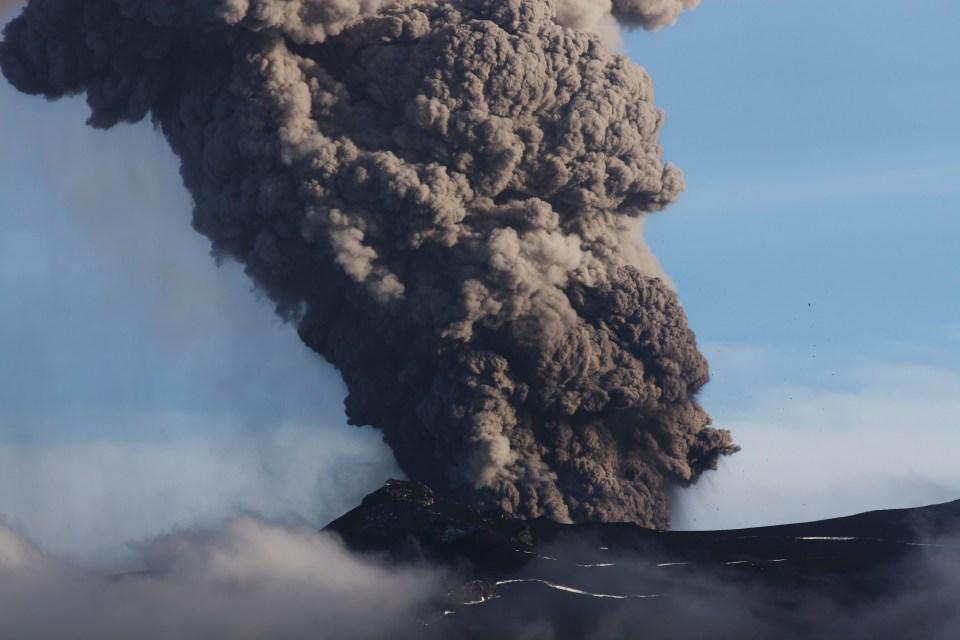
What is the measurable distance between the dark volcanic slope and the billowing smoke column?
210 centimetres

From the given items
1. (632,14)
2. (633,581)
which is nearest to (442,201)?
(632,14)

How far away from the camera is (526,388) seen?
2611cm

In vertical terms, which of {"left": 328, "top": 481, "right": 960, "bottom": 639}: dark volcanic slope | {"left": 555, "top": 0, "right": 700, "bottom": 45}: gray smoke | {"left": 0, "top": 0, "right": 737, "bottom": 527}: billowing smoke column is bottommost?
{"left": 328, "top": 481, "right": 960, "bottom": 639}: dark volcanic slope

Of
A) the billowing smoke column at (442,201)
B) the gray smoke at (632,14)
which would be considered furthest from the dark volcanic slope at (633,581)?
the gray smoke at (632,14)

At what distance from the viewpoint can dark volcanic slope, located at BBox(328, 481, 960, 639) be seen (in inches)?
1073

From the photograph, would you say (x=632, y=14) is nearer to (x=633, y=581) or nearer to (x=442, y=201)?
(x=442, y=201)

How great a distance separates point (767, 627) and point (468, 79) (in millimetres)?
18770

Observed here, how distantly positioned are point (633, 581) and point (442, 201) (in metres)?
14.9

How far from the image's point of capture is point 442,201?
2420cm

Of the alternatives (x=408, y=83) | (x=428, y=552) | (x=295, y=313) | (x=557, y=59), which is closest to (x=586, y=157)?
(x=557, y=59)

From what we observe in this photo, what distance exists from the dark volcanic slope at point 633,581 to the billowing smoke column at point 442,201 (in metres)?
2.10

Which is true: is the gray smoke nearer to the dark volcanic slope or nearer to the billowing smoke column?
the billowing smoke column

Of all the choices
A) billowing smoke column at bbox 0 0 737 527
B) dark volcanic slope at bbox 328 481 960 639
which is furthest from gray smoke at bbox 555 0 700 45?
dark volcanic slope at bbox 328 481 960 639

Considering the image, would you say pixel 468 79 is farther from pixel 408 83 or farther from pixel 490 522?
pixel 490 522
